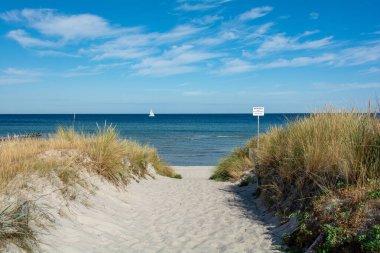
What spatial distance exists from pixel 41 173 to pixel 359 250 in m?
5.60

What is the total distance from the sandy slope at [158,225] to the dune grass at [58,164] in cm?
46

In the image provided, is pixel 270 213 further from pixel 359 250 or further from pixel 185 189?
pixel 185 189

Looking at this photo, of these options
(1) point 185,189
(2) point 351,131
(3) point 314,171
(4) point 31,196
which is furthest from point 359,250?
(1) point 185,189

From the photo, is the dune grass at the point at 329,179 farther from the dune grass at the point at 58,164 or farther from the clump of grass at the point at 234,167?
the clump of grass at the point at 234,167

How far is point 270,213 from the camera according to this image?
26.0 ft

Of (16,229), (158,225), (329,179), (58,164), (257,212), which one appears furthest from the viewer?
(257,212)

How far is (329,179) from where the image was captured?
6527mm

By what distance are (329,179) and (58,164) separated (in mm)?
5517

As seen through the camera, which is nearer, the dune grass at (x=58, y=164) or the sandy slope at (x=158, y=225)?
the dune grass at (x=58, y=164)

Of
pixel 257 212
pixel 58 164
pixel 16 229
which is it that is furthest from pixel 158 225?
pixel 16 229

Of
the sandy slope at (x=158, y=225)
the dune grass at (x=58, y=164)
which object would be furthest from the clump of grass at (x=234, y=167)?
the sandy slope at (x=158, y=225)

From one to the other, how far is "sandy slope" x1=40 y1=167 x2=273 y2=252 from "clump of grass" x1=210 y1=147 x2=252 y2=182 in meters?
4.18

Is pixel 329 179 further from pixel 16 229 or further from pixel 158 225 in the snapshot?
pixel 16 229

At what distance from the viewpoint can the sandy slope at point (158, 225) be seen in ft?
19.0
